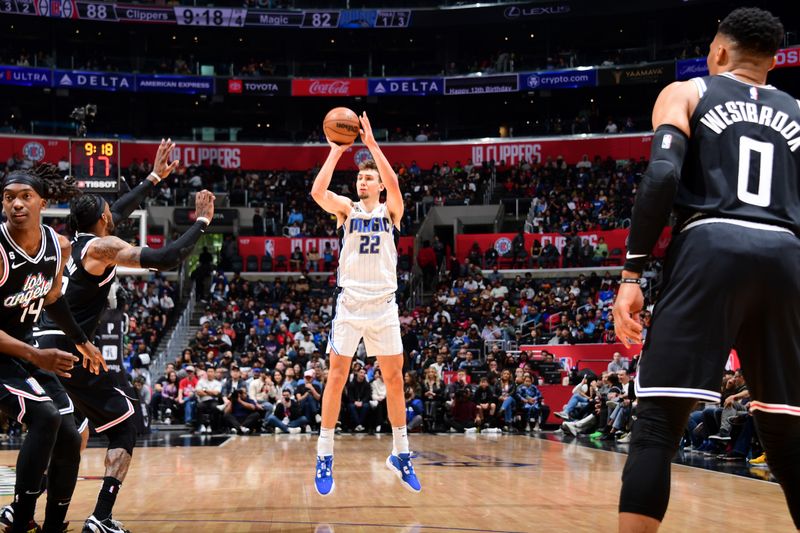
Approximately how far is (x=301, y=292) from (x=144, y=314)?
15.6 feet

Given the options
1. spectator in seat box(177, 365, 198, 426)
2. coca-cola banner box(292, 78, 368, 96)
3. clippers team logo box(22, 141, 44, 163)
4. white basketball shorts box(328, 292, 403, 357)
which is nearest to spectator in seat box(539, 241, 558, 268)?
coca-cola banner box(292, 78, 368, 96)

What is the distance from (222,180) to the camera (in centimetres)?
3575

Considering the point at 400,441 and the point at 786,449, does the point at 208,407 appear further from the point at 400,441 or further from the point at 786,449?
the point at 786,449

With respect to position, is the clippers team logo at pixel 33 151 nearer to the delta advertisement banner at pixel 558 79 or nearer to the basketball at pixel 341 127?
the delta advertisement banner at pixel 558 79

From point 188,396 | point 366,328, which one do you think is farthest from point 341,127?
point 188,396

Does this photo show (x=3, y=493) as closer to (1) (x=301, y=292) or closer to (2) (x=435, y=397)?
(2) (x=435, y=397)

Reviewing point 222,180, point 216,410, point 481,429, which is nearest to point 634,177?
point 222,180

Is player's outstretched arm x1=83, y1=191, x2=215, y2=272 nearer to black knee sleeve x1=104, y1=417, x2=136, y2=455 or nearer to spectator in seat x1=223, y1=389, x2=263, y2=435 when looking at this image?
black knee sleeve x1=104, y1=417, x2=136, y2=455

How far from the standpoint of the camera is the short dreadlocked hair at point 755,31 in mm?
3430

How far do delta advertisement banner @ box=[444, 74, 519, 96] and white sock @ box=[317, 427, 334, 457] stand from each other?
3162cm

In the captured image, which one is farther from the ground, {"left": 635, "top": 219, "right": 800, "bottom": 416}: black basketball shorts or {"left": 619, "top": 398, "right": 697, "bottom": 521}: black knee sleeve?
{"left": 635, "top": 219, "right": 800, "bottom": 416}: black basketball shorts

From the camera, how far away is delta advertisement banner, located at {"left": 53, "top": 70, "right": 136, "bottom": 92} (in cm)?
3612

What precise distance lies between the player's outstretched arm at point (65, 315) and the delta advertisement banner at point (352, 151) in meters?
30.6

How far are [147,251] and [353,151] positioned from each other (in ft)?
105
